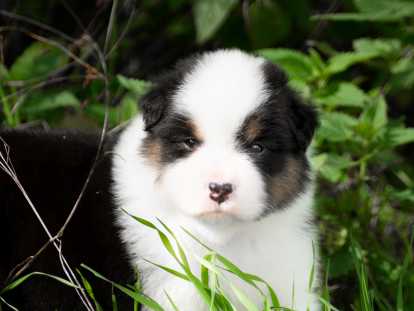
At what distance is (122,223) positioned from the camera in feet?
12.6

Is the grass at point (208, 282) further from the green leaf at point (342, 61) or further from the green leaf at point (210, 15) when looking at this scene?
the green leaf at point (210, 15)

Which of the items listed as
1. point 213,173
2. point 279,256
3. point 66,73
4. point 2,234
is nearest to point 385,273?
point 279,256

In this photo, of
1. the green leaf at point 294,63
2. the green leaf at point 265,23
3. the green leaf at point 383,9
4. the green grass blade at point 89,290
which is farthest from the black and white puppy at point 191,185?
the green leaf at point 265,23

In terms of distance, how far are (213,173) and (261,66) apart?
2.16 ft

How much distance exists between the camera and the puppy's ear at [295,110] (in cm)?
357

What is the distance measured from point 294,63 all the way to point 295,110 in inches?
58.5

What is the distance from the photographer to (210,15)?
5.23 meters

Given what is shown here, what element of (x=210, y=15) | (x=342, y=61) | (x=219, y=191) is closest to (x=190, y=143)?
(x=219, y=191)

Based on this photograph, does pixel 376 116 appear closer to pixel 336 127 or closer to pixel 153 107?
pixel 336 127

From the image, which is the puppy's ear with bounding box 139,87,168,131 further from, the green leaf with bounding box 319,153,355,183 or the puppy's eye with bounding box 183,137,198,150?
the green leaf with bounding box 319,153,355,183

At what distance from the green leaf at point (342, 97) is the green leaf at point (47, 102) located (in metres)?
1.55

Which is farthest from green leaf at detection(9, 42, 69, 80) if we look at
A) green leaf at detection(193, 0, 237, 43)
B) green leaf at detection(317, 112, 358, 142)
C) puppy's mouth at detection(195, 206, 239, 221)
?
puppy's mouth at detection(195, 206, 239, 221)

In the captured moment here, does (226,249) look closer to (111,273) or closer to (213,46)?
(111,273)

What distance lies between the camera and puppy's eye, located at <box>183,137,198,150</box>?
3439 millimetres
